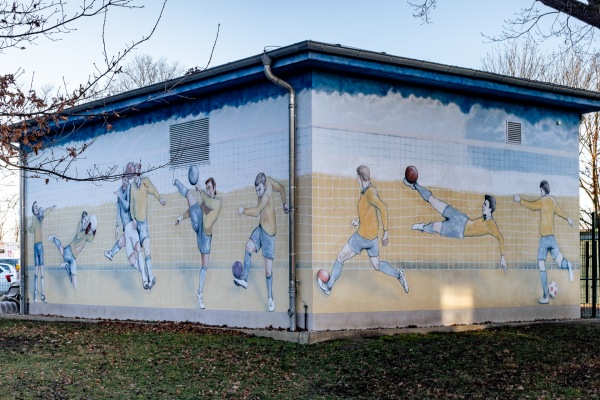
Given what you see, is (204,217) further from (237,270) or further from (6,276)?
(6,276)

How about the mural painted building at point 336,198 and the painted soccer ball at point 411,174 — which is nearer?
the mural painted building at point 336,198

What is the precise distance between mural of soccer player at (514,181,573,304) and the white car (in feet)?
79.2

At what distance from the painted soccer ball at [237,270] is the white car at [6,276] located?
22.4 metres

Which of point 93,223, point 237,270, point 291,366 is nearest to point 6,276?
point 93,223

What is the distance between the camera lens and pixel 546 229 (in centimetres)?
1716

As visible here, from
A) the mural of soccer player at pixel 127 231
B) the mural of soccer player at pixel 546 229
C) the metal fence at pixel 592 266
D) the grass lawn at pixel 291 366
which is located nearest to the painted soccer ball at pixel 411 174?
the grass lawn at pixel 291 366

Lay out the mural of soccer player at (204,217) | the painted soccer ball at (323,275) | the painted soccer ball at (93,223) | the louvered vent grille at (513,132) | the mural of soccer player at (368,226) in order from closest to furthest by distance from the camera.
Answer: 1. the painted soccer ball at (323,275)
2. the mural of soccer player at (368,226)
3. the mural of soccer player at (204,217)
4. the louvered vent grille at (513,132)
5. the painted soccer ball at (93,223)

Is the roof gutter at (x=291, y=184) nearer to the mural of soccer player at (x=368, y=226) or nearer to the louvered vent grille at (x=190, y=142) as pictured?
the mural of soccer player at (x=368, y=226)

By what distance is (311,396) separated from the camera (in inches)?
406

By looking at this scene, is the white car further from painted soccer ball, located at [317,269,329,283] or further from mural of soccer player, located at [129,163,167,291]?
painted soccer ball, located at [317,269,329,283]

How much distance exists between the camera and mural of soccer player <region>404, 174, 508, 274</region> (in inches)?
599

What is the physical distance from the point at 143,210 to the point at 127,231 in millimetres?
684

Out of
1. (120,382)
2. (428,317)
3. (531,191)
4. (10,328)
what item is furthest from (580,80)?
(120,382)

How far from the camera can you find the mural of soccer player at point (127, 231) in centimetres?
1731
